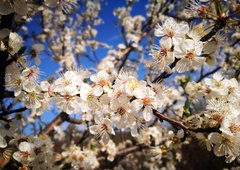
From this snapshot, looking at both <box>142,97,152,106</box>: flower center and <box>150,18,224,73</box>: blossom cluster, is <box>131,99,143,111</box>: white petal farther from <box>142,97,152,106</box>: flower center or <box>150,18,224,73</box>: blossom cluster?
<box>150,18,224,73</box>: blossom cluster

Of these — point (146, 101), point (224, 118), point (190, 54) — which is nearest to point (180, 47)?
point (190, 54)

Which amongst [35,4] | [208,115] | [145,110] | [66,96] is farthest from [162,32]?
[35,4]

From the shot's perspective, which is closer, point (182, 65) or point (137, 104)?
point (137, 104)

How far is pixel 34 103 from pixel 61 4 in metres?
0.72

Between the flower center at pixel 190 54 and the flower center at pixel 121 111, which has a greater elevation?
the flower center at pixel 190 54

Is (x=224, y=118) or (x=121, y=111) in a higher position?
(x=121, y=111)

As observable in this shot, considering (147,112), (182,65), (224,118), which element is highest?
(182,65)

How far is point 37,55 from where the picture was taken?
1532 millimetres

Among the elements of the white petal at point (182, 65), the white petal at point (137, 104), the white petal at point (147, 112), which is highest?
the white petal at point (182, 65)

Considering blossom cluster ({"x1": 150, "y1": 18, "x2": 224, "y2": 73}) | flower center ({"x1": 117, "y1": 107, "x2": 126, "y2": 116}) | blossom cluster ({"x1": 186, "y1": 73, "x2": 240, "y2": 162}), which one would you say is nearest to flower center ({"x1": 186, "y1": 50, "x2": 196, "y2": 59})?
blossom cluster ({"x1": 150, "y1": 18, "x2": 224, "y2": 73})

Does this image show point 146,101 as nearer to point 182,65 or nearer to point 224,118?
point 182,65

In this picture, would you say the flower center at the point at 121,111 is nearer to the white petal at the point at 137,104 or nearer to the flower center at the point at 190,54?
the white petal at the point at 137,104

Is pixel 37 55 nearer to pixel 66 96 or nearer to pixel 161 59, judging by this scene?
pixel 66 96

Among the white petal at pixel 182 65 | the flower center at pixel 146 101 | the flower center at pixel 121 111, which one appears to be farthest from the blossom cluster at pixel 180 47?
the flower center at pixel 121 111
